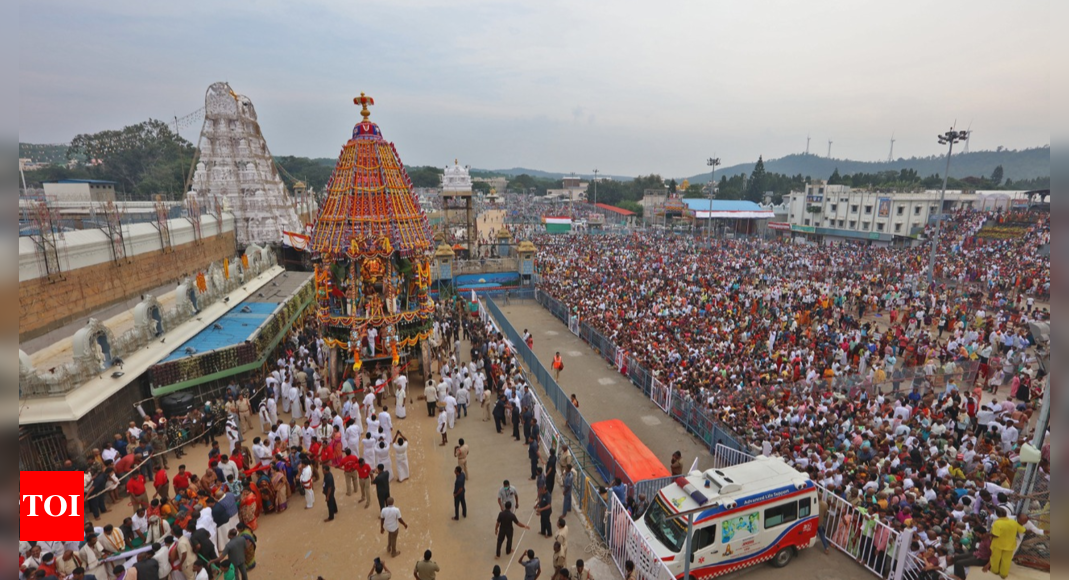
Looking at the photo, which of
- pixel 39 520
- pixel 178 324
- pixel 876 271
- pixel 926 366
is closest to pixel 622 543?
pixel 39 520

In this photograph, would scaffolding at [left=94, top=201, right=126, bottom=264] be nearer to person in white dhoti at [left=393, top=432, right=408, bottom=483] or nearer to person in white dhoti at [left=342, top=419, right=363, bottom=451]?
person in white dhoti at [left=342, top=419, right=363, bottom=451]

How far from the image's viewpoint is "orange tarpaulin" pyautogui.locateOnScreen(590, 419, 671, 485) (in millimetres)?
9812

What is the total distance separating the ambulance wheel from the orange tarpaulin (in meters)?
2.23

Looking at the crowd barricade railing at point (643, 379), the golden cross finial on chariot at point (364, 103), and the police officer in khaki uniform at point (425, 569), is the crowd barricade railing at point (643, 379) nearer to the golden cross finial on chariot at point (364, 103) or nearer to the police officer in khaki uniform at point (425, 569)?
the police officer in khaki uniform at point (425, 569)

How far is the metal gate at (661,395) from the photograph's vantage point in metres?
14.9

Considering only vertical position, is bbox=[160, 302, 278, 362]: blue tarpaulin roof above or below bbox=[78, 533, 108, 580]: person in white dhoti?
above

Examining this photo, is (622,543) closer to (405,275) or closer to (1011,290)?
(405,275)

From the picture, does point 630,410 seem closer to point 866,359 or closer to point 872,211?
point 866,359

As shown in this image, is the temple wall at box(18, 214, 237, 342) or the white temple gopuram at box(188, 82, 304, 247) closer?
the temple wall at box(18, 214, 237, 342)

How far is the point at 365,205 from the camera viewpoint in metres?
14.4

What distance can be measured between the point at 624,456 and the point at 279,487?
6716 millimetres

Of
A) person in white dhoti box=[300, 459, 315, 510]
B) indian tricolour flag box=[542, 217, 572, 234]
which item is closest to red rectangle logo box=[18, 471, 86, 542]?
person in white dhoti box=[300, 459, 315, 510]

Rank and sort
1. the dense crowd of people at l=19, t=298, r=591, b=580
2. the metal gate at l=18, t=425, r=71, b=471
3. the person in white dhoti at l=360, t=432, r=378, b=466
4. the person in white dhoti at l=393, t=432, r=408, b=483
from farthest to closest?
the person in white dhoti at l=393, t=432, r=408, b=483 < the person in white dhoti at l=360, t=432, r=378, b=466 < the metal gate at l=18, t=425, r=71, b=471 < the dense crowd of people at l=19, t=298, r=591, b=580

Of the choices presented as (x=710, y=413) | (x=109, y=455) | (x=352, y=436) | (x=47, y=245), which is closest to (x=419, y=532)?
(x=352, y=436)
